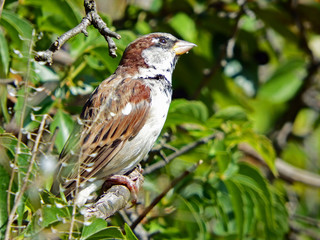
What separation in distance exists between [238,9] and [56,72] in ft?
6.28

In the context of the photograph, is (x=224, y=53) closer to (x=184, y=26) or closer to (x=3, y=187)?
(x=184, y=26)

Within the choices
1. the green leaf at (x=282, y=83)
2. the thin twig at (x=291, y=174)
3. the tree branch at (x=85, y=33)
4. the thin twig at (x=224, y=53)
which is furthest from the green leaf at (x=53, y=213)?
the green leaf at (x=282, y=83)

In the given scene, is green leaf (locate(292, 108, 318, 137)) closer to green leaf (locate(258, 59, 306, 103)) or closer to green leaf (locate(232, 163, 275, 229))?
green leaf (locate(258, 59, 306, 103))

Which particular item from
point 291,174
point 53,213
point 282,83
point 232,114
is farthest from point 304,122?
point 53,213

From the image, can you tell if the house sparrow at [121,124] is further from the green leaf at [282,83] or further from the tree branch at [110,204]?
the green leaf at [282,83]

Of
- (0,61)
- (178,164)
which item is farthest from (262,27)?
(0,61)

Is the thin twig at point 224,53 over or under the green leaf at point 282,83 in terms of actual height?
over

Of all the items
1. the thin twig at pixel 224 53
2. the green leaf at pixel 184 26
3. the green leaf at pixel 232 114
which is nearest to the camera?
the green leaf at pixel 232 114

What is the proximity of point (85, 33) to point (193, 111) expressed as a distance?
4.55 ft

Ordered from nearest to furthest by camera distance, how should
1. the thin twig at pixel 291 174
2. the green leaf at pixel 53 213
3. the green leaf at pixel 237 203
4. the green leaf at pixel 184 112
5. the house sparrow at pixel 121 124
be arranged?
1. the green leaf at pixel 53 213
2. the house sparrow at pixel 121 124
3. the green leaf at pixel 184 112
4. the green leaf at pixel 237 203
5. the thin twig at pixel 291 174

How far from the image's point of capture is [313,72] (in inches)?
221

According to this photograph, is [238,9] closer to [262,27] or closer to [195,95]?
[262,27]

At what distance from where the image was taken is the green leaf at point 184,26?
15.0 feet

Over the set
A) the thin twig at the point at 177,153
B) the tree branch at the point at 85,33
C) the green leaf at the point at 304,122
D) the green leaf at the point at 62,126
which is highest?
the tree branch at the point at 85,33
